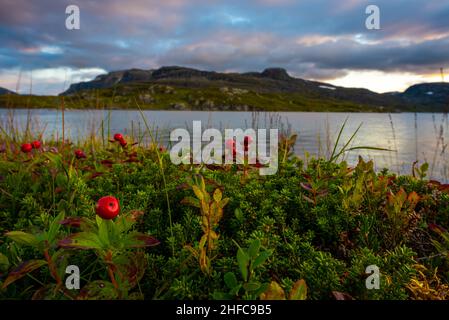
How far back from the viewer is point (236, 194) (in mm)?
2936

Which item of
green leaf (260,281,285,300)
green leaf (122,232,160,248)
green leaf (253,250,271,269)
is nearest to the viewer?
green leaf (260,281,285,300)

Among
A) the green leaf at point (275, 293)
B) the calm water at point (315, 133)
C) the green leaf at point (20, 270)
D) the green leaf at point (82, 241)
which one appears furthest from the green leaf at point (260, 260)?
the calm water at point (315, 133)

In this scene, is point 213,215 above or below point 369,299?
above

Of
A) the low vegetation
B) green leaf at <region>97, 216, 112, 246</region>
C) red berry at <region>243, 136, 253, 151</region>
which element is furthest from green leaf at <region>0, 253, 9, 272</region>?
red berry at <region>243, 136, 253, 151</region>

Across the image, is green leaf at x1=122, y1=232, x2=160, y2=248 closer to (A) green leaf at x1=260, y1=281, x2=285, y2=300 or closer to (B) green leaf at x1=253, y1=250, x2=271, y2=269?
(B) green leaf at x1=253, y1=250, x2=271, y2=269

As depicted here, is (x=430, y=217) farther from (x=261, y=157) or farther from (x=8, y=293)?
(x=8, y=293)

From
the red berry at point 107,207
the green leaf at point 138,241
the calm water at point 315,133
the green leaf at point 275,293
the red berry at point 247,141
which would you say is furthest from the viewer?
the calm water at point 315,133

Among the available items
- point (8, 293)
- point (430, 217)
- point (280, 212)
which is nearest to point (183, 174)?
point (280, 212)

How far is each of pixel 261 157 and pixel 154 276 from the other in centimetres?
234

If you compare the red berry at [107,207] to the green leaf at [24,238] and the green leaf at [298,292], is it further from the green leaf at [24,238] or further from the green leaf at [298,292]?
the green leaf at [298,292]

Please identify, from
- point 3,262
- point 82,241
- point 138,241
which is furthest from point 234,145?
point 3,262

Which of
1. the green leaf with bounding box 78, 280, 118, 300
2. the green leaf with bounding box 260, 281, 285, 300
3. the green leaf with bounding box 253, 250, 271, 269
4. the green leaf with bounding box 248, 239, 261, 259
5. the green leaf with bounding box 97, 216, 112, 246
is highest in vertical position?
the green leaf with bounding box 97, 216, 112, 246

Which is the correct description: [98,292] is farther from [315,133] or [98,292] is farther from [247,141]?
[315,133]

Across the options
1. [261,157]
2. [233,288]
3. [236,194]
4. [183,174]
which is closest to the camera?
[233,288]
